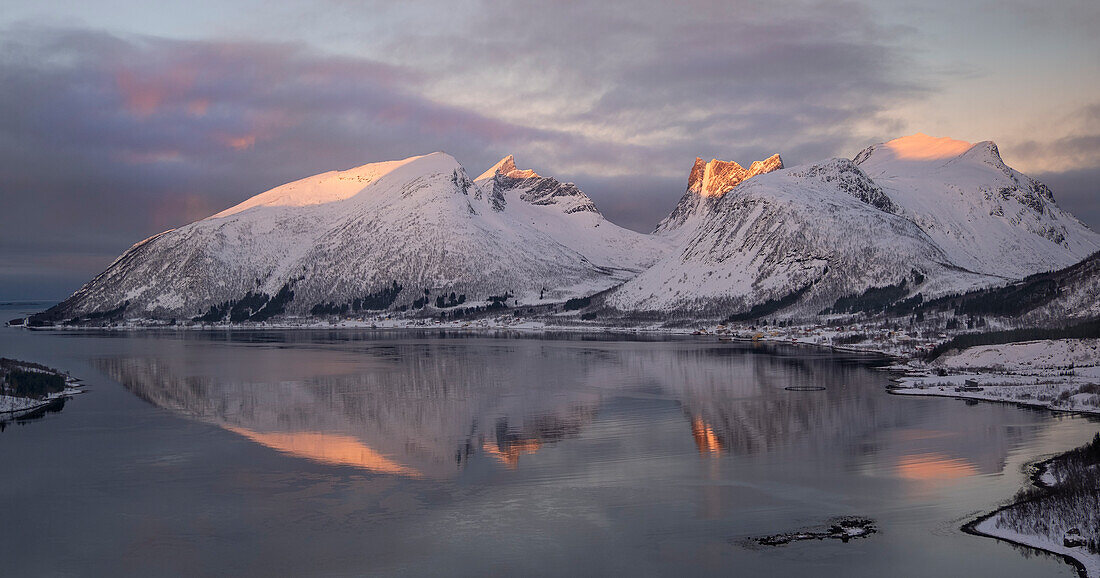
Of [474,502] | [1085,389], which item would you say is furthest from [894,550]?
[1085,389]

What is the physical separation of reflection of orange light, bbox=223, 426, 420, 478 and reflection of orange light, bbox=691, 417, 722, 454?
1789 centimetres

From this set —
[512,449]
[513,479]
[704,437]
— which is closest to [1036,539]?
[513,479]

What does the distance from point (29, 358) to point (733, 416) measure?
367 ft

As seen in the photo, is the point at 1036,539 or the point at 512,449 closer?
the point at 1036,539

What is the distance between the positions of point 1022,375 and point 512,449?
54.6 m

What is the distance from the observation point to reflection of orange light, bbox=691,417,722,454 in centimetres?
5481

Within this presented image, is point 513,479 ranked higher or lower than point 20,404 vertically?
lower

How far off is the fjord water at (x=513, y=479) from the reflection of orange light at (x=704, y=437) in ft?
0.93

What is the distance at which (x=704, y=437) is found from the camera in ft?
194

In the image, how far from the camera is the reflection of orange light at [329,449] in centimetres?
5081

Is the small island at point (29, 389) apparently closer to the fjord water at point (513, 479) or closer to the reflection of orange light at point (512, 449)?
the fjord water at point (513, 479)

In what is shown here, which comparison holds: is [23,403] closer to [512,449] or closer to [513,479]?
[512,449]

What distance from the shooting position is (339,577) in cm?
3178

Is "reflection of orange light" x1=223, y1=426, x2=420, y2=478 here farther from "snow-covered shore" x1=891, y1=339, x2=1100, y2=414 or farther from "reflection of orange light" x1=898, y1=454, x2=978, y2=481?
"snow-covered shore" x1=891, y1=339, x2=1100, y2=414
